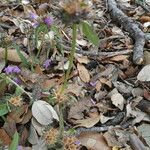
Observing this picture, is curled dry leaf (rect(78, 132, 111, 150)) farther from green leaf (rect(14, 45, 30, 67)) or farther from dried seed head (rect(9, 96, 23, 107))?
green leaf (rect(14, 45, 30, 67))

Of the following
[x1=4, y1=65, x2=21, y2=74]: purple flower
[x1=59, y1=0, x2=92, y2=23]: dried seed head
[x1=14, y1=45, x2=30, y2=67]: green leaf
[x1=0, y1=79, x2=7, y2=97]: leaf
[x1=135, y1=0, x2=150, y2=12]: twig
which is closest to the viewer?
[x1=59, y1=0, x2=92, y2=23]: dried seed head

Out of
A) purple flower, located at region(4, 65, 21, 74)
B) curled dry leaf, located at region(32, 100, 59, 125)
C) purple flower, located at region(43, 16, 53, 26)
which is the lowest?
curled dry leaf, located at region(32, 100, 59, 125)

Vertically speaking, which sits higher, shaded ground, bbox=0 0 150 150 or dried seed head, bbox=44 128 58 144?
dried seed head, bbox=44 128 58 144

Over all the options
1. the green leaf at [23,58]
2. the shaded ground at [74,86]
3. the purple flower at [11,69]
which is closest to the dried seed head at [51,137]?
the shaded ground at [74,86]

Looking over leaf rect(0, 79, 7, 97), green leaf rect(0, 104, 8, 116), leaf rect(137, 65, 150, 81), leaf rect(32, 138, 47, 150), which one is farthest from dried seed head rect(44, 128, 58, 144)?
leaf rect(137, 65, 150, 81)

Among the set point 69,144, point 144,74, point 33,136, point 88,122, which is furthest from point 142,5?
point 69,144

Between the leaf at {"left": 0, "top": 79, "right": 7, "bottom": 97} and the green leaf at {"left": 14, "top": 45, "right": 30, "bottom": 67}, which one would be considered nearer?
the leaf at {"left": 0, "top": 79, "right": 7, "bottom": 97}

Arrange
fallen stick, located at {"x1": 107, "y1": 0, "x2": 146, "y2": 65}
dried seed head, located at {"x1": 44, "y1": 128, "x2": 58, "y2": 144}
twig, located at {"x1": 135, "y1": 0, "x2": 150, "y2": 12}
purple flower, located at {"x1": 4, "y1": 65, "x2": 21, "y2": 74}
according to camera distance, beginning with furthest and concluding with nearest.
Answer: twig, located at {"x1": 135, "y1": 0, "x2": 150, "y2": 12}
fallen stick, located at {"x1": 107, "y1": 0, "x2": 146, "y2": 65}
purple flower, located at {"x1": 4, "y1": 65, "x2": 21, "y2": 74}
dried seed head, located at {"x1": 44, "y1": 128, "x2": 58, "y2": 144}

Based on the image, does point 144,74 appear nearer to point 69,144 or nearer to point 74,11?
point 69,144

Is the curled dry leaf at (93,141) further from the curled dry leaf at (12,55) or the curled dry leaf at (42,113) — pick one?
the curled dry leaf at (12,55)
